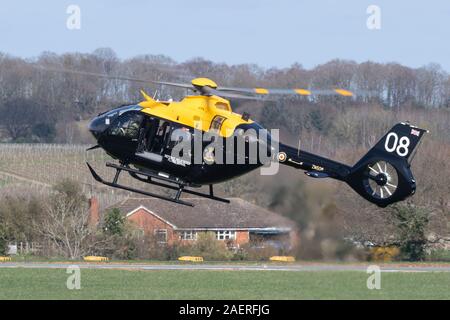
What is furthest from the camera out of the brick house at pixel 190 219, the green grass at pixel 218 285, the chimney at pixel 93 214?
the chimney at pixel 93 214

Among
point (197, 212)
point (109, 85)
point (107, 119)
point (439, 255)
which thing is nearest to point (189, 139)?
point (107, 119)

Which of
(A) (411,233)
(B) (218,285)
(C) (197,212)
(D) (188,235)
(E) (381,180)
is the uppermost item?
(E) (381,180)

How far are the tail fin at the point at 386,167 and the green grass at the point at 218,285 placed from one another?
8.25 feet

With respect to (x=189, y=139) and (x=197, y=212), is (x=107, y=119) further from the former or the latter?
(x=197, y=212)

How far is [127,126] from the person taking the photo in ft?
101

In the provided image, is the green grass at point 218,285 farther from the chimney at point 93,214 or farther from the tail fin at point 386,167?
the chimney at point 93,214

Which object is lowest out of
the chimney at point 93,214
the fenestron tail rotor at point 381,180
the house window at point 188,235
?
the house window at point 188,235

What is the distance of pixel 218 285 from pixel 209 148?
14.5 feet

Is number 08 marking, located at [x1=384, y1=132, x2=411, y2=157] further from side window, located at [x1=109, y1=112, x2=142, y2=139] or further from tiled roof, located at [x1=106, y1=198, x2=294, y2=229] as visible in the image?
tiled roof, located at [x1=106, y1=198, x2=294, y2=229]

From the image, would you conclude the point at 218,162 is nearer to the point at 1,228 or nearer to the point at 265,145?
the point at 265,145

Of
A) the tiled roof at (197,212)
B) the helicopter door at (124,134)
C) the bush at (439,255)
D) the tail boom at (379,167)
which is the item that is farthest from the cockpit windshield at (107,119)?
the tiled roof at (197,212)

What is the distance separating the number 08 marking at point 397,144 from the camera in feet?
103

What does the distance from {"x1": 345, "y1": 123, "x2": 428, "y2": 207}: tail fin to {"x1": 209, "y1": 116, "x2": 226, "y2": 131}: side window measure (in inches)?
151
